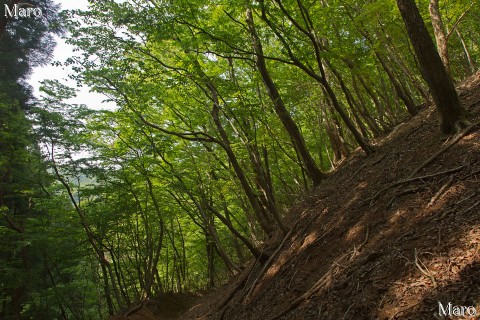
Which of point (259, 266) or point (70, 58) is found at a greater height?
point (70, 58)

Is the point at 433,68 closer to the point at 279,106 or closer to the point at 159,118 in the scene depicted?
the point at 279,106

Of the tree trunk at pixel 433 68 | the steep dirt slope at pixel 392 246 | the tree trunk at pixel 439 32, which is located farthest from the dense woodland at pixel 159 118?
the tree trunk at pixel 433 68

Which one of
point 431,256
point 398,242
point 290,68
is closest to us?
point 431,256

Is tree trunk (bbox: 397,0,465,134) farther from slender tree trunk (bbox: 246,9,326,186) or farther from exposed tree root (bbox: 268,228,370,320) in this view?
slender tree trunk (bbox: 246,9,326,186)

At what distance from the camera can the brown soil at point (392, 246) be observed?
9.67 feet

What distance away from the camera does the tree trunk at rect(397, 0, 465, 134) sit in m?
5.12

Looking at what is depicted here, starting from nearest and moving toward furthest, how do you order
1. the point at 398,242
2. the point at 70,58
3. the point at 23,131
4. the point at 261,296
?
the point at 398,242 → the point at 261,296 → the point at 70,58 → the point at 23,131

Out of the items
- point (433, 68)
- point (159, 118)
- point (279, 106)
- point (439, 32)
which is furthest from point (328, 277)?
point (159, 118)

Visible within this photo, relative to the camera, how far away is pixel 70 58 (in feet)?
27.7

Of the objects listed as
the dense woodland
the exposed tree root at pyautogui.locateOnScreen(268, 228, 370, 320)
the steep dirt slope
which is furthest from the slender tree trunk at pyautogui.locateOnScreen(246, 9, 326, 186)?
the exposed tree root at pyautogui.locateOnScreen(268, 228, 370, 320)

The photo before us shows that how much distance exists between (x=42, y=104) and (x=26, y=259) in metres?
7.82

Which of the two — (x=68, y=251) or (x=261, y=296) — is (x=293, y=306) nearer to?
(x=261, y=296)

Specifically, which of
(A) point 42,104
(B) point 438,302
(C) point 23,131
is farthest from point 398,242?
(C) point 23,131

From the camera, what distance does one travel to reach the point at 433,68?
5164 mm
